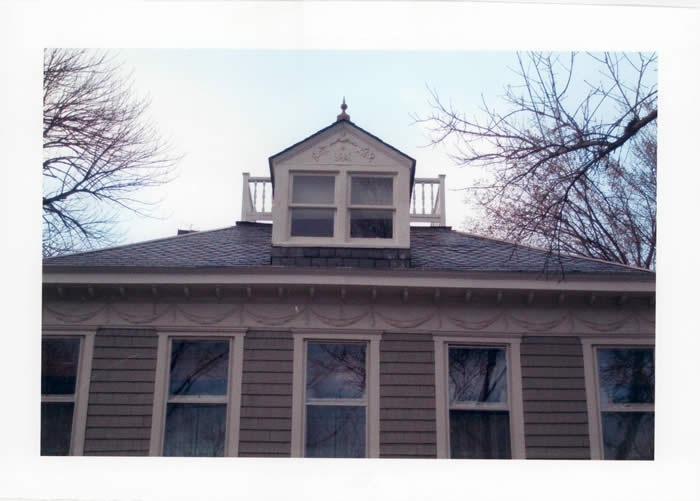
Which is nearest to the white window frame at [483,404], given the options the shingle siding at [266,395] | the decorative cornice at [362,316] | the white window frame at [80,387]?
the decorative cornice at [362,316]

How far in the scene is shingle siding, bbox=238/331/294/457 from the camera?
6887 millimetres

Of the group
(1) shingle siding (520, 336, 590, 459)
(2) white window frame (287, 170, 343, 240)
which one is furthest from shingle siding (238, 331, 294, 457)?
(1) shingle siding (520, 336, 590, 459)

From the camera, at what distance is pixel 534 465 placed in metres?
6.78

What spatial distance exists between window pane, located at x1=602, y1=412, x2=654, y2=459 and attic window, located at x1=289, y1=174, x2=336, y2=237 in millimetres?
2743

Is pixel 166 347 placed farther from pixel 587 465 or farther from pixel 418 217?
pixel 587 465

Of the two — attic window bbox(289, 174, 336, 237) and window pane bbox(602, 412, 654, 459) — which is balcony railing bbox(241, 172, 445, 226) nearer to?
attic window bbox(289, 174, 336, 237)

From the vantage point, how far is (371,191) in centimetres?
757

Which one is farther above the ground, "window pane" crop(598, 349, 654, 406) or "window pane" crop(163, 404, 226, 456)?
"window pane" crop(598, 349, 654, 406)

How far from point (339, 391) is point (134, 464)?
167 cm

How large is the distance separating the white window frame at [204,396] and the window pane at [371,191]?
1.52 metres

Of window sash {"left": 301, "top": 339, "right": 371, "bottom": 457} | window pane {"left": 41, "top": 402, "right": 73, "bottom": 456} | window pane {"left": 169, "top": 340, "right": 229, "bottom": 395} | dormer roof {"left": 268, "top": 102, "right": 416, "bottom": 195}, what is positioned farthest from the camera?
dormer roof {"left": 268, "top": 102, "right": 416, "bottom": 195}

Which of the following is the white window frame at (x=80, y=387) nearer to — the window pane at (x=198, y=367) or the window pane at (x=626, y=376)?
the window pane at (x=198, y=367)

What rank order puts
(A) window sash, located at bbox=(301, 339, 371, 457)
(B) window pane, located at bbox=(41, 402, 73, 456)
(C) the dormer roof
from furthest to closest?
(C) the dormer roof < (A) window sash, located at bbox=(301, 339, 371, 457) < (B) window pane, located at bbox=(41, 402, 73, 456)

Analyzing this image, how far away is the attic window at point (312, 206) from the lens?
7496 mm
